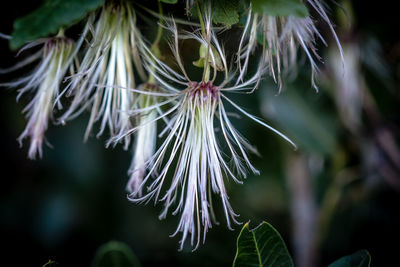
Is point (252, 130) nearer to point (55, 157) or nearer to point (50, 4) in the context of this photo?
point (55, 157)

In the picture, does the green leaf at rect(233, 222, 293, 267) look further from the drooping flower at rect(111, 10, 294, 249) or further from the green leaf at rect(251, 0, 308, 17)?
the green leaf at rect(251, 0, 308, 17)

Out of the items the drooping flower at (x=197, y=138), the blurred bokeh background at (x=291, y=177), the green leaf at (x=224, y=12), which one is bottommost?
the blurred bokeh background at (x=291, y=177)

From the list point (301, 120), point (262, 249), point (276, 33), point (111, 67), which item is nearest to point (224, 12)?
point (276, 33)

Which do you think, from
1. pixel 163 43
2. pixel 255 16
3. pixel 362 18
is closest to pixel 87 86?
pixel 163 43

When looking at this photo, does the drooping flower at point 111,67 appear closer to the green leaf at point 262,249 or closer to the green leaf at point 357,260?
the green leaf at point 262,249

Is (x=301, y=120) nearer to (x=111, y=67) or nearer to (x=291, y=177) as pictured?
(x=291, y=177)

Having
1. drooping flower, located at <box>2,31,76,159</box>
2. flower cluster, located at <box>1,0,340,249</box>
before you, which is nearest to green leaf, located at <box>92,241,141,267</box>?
flower cluster, located at <box>1,0,340,249</box>

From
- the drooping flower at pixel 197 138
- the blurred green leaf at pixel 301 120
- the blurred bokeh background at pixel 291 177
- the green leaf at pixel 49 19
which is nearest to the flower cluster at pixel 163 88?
the drooping flower at pixel 197 138
